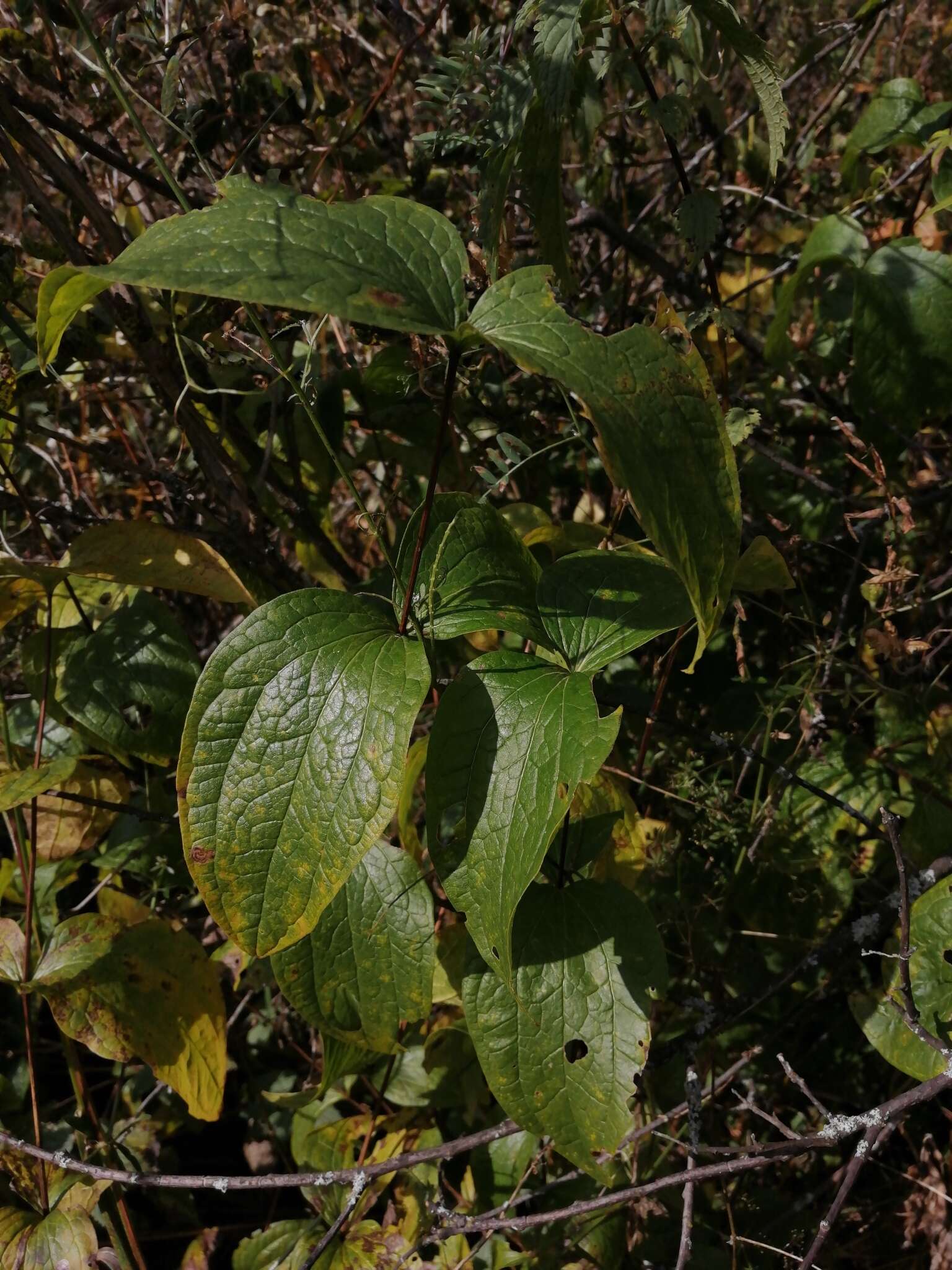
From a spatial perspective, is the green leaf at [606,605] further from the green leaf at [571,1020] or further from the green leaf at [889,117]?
the green leaf at [889,117]

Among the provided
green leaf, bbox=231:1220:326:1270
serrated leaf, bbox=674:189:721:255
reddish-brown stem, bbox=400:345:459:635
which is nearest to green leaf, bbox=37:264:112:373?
reddish-brown stem, bbox=400:345:459:635

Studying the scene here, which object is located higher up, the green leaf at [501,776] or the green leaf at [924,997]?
the green leaf at [501,776]

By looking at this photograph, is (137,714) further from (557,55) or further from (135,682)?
(557,55)

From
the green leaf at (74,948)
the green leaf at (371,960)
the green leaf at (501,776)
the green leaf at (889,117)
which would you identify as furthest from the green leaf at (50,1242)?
the green leaf at (889,117)

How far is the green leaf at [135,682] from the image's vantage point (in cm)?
129

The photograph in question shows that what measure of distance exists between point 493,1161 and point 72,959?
0.61m

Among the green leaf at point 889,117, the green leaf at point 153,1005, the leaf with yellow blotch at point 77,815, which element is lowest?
the green leaf at point 153,1005

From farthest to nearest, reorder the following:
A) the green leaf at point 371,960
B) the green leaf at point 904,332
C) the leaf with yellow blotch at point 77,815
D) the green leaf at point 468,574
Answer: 1. the leaf with yellow blotch at point 77,815
2. the green leaf at point 904,332
3. the green leaf at point 371,960
4. the green leaf at point 468,574

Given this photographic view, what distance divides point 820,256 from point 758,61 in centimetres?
46

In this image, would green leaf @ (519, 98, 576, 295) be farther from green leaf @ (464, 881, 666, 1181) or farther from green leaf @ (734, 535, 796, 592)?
green leaf @ (464, 881, 666, 1181)

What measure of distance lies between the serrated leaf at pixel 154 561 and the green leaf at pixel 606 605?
409 mm

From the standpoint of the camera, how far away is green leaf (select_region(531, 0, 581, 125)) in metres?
1.00

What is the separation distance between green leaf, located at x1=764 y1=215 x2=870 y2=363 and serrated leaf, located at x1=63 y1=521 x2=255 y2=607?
849 millimetres

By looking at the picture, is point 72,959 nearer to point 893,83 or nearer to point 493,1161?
point 493,1161
